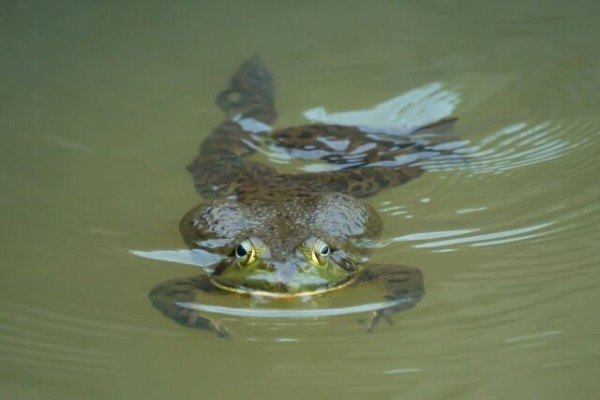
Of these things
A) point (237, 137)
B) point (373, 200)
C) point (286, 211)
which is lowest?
point (286, 211)

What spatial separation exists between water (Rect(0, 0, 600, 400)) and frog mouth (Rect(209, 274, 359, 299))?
0.38 ft

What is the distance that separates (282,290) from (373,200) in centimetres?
130

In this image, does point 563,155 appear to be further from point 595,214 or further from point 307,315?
point 307,315

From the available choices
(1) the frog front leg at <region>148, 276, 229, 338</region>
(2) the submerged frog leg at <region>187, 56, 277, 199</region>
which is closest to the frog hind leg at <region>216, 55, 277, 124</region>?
(2) the submerged frog leg at <region>187, 56, 277, 199</region>

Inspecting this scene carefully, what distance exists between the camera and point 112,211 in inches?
185

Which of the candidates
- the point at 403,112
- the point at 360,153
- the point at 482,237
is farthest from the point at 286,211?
the point at 403,112

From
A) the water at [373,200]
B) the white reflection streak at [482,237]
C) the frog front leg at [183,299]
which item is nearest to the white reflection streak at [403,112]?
the water at [373,200]

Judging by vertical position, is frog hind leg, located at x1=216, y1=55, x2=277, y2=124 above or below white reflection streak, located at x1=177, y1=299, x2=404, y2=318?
above

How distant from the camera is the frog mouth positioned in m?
3.70

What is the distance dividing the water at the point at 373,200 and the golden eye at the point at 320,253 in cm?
27

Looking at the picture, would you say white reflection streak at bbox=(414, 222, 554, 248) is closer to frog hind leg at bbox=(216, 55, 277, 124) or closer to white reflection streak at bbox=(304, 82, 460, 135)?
white reflection streak at bbox=(304, 82, 460, 135)

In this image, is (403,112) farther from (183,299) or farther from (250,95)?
(183,299)

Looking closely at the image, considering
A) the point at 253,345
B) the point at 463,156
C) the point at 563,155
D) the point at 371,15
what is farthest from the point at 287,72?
the point at 253,345

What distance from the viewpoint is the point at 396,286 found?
152 inches
